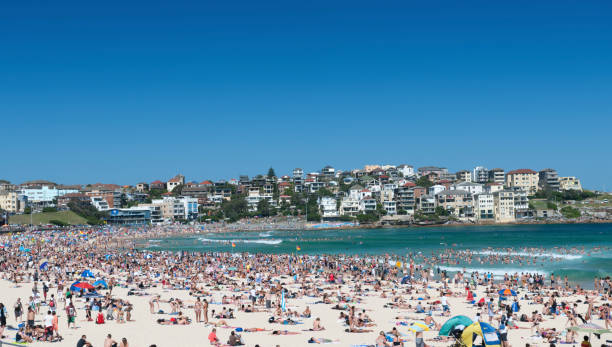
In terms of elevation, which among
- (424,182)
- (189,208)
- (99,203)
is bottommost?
(189,208)

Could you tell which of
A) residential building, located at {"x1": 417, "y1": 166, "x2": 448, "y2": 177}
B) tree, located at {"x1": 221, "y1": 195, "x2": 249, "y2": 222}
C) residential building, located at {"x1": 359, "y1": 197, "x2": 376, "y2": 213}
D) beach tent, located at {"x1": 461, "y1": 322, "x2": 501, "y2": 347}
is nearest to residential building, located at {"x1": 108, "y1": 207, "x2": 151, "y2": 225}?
tree, located at {"x1": 221, "y1": 195, "x2": 249, "y2": 222}

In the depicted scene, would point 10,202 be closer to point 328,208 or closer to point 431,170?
point 328,208

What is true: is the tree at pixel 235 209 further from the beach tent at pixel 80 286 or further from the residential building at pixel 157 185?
the beach tent at pixel 80 286

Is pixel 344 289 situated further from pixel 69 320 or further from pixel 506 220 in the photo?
pixel 506 220

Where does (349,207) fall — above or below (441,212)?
above

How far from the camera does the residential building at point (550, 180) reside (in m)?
136

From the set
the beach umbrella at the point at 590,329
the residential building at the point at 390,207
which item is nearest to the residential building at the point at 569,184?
the residential building at the point at 390,207

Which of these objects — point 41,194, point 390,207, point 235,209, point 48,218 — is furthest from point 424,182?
point 41,194

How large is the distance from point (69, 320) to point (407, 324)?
419 inches

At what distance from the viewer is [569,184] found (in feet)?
464

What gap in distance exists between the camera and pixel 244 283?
28.7 m

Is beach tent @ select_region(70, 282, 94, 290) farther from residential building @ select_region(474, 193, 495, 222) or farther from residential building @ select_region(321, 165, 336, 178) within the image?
residential building @ select_region(321, 165, 336, 178)

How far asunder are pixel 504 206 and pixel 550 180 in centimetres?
3162

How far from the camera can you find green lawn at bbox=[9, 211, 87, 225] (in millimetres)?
99875
